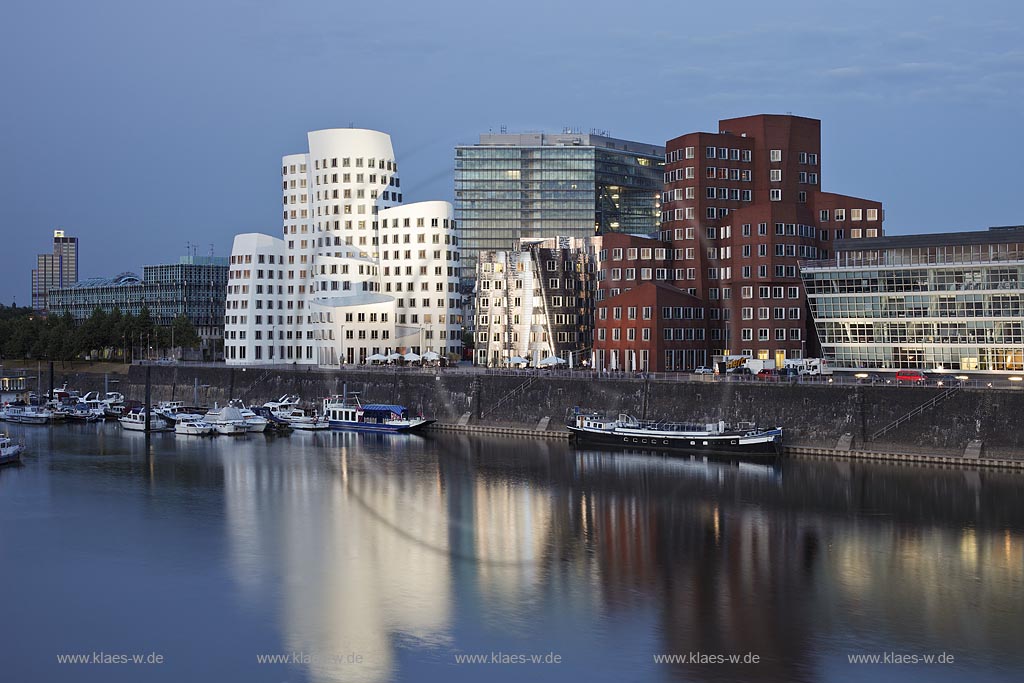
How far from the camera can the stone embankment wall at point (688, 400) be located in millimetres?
89625

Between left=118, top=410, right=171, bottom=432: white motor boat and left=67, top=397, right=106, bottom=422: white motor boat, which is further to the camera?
left=67, top=397, right=106, bottom=422: white motor boat

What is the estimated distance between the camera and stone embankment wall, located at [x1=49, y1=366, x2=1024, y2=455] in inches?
3529

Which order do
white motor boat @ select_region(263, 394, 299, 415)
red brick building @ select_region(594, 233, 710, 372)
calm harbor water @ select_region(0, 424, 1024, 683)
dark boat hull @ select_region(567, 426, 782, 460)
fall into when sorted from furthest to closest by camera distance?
white motor boat @ select_region(263, 394, 299, 415), red brick building @ select_region(594, 233, 710, 372), dark boat hull @ select_region(567, 426, 782, 460), calm harbor water @ select_region(0, 424, 1024, 683)

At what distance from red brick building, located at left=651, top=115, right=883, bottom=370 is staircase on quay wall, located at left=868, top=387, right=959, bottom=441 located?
3585cm

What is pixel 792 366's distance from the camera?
117938mm

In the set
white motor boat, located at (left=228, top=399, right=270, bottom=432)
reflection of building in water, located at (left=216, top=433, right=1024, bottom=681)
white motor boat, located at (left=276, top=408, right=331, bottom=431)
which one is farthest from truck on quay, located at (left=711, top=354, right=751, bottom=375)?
white motor boat, located at (left=228, top=399, right=270, bottom=432)

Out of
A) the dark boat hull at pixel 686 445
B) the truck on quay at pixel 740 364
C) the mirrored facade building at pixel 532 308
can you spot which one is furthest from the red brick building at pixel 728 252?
the dark boat hull at pixel 686 445

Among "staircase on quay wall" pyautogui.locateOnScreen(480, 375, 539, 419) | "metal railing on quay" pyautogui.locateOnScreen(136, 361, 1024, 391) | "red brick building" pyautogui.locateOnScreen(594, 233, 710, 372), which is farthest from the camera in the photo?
"red brick building" pyautogui.locateOnScreen(594, 233, 710, 372)

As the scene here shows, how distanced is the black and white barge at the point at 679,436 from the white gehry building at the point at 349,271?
6713 centimetres

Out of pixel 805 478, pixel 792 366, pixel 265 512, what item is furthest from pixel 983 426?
pixel 265 512

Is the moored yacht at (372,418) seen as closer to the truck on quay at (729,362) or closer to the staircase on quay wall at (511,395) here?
the staircase on quay wall at (511,395)

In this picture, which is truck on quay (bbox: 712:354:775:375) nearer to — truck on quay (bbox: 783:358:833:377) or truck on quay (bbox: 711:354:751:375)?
truck on quay (bbox: 711:354:751:375)

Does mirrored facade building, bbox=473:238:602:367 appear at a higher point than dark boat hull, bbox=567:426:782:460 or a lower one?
higher

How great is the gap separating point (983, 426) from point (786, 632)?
4837cm
